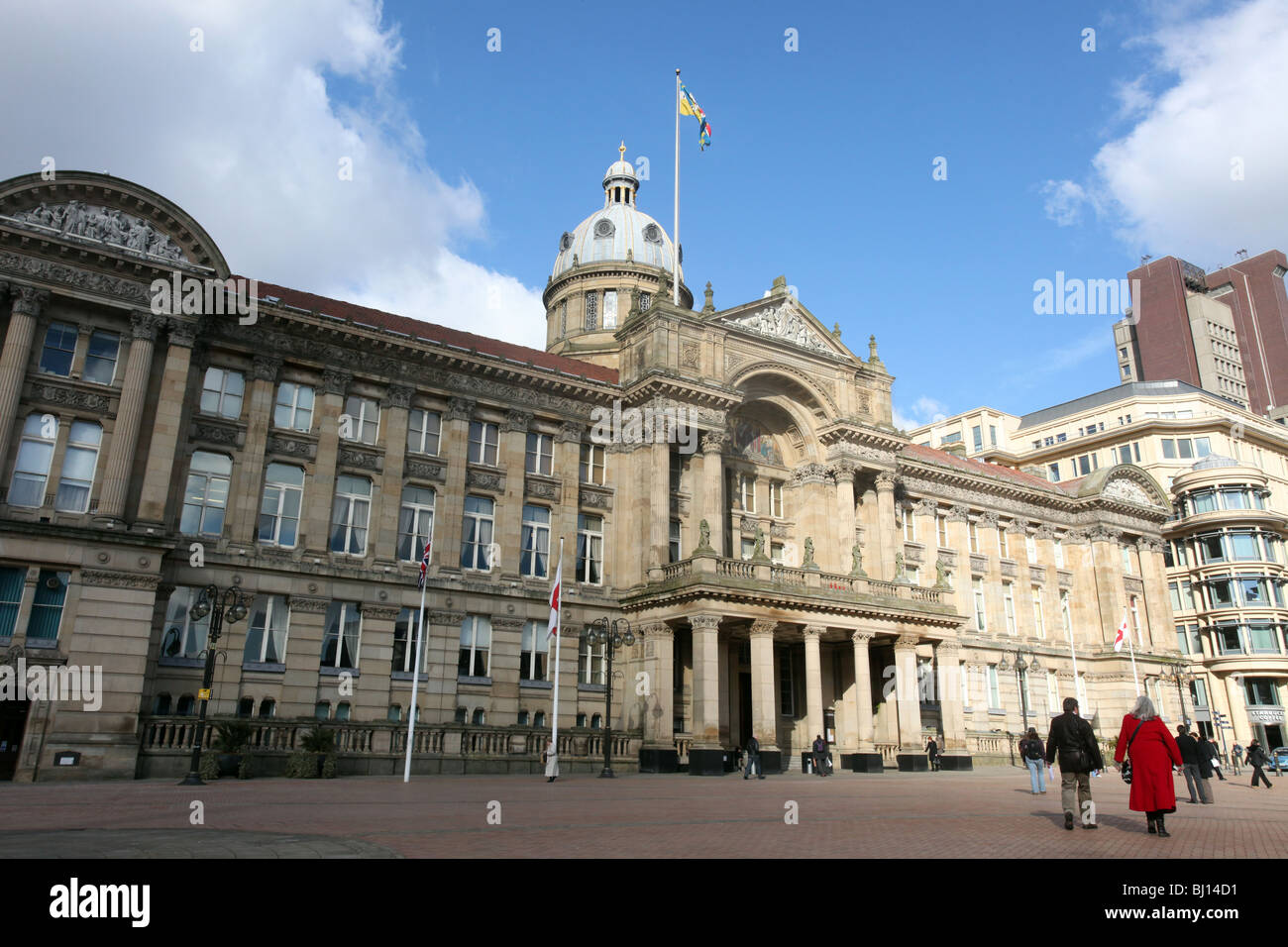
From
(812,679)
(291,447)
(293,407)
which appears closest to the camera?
(291,447)

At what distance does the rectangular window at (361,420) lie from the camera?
34844 mm

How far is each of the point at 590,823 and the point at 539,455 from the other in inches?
1012

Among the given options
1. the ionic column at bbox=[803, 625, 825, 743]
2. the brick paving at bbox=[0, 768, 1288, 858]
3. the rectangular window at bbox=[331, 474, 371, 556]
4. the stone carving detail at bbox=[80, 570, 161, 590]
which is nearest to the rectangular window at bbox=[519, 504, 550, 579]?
the rectangular window at bbox=[331, 474, 371, 556]

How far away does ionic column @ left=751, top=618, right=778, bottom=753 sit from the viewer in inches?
1346

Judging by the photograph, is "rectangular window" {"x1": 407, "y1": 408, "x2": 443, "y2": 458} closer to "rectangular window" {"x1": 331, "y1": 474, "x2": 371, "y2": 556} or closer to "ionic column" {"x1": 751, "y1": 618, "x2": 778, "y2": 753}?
"rectangular window" {"x1": 331, "y1": 474, "x2": 371, "y2": 556}

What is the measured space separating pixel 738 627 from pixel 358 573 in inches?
597

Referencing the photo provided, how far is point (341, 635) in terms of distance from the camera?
107 ft

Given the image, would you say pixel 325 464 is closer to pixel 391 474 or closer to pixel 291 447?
pixel 291 447

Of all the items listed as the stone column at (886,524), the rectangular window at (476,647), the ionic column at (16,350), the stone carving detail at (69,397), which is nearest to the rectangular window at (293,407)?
the stone carving detail at (69,397)

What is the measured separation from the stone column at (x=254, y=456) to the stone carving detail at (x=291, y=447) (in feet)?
1.42

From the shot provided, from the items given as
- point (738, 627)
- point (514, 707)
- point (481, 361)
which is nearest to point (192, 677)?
point (514, 707)

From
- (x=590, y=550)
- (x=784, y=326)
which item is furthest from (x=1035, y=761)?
(x=784, y=326)

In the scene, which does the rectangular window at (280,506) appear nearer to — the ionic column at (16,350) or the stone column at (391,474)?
the stone column at (391,474)
